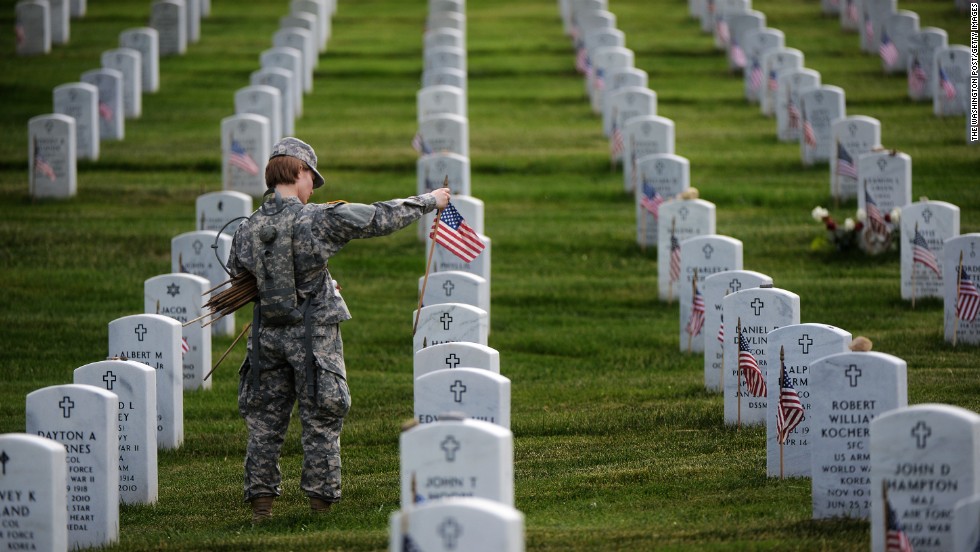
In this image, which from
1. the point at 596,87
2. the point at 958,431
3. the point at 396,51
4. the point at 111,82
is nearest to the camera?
the point at 958,431

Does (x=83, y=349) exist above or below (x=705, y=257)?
below

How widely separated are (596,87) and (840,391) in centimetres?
1894

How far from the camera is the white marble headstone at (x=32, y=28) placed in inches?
1244

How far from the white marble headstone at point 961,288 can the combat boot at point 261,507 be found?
7999 mm

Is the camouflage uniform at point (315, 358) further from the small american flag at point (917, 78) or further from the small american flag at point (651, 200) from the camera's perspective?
the small american flag at point (917, 78)

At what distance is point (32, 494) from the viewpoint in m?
8.32

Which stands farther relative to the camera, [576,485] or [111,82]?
[111,82]

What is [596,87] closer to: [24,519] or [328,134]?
[328,134]

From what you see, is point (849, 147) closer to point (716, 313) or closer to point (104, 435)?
point (716, 313)

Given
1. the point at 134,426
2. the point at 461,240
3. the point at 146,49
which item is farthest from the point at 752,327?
the point at 146,49

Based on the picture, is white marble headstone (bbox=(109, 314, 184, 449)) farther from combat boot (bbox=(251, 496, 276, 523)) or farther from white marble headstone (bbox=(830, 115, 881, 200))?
white marble headstone (bbox=(830, 115, 881, 200))

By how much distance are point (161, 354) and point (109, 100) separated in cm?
1369

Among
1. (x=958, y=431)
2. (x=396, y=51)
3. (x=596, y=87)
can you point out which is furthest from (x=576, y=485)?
(x=396, y=51)

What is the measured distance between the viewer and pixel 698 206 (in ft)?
55.9
